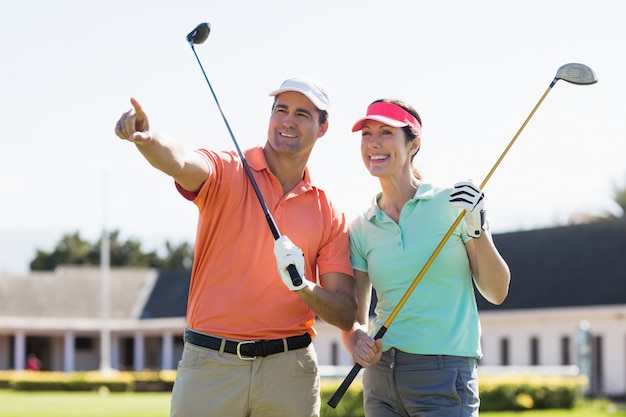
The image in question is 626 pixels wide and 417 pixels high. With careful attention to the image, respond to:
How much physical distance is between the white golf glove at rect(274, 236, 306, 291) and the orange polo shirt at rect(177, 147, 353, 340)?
25 centimetres

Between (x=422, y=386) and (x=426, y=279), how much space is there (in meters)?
0.50

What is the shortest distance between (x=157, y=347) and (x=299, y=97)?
45.4 m

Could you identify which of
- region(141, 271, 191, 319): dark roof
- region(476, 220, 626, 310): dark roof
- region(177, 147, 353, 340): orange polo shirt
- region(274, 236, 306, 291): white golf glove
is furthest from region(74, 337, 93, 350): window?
region(274, 236, 306, 291): white golf glove

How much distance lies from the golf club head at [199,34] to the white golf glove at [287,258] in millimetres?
Answer: 1224

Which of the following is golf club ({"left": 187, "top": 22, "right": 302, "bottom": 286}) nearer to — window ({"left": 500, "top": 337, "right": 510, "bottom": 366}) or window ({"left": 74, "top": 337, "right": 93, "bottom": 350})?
window ({"left": 500, "top": 337, "right": 510, "bottom": 366})

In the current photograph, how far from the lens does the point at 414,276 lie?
4.95m

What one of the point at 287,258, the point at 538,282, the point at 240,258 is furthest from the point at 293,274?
the point at 538,282

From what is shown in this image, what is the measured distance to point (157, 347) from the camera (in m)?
49.3

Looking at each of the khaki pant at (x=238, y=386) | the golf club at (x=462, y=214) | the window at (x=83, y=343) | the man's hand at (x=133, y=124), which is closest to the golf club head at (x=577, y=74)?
the golf club at (x=462, y=214)

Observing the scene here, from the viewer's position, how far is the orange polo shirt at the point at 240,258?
15.8 ft

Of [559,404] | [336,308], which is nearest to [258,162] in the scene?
[336,308]

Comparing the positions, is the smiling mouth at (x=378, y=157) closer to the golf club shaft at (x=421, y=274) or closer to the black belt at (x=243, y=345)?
the golf club shaft at (x=421, y=274)

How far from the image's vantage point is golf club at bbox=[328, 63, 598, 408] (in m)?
4.80

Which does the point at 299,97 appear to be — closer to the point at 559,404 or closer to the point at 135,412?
the point at 135,412
